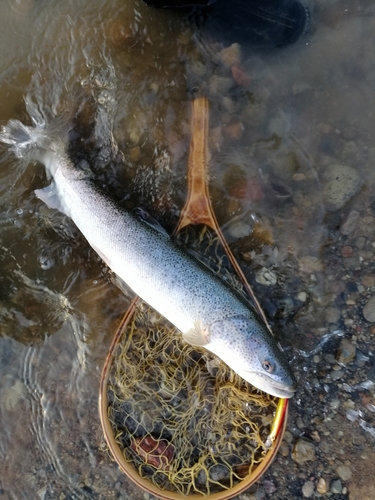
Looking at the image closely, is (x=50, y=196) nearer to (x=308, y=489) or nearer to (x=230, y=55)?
(x=230, y=55)

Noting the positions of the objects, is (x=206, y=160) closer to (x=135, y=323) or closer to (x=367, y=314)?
(x=135, y=323)

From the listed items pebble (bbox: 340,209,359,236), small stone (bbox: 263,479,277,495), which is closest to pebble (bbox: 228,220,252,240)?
pebble (bbox: 340,209,359,236)

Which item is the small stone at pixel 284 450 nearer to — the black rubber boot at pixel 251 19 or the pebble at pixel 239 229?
the pebble at pixel 239 229

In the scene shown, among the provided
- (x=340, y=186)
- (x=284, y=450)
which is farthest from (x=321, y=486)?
(x=340, y=186)

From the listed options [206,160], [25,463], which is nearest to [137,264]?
[206,160]

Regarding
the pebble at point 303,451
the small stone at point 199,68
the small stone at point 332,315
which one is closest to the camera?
the pebble at point 303,451

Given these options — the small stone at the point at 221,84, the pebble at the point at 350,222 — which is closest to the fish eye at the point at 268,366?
the pebble at the point at 350,222
